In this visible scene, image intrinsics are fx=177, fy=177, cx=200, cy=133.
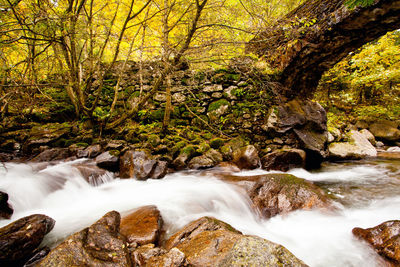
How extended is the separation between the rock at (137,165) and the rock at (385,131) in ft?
37.2

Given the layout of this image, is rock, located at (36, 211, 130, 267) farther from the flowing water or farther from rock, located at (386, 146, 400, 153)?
rock, located at (386, 146, 400, 153)

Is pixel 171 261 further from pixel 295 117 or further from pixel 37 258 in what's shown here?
pixel 295 117

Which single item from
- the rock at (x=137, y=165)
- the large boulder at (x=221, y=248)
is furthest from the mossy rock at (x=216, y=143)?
the large boulder at (x=221, y=248)

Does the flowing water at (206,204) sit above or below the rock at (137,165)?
below

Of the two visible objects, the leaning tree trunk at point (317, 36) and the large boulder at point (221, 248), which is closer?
the large boulder at point (221, 248)

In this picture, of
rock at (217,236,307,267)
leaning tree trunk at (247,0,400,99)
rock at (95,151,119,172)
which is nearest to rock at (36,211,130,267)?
rock at (217,236,307,267)

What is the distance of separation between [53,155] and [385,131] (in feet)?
46.6

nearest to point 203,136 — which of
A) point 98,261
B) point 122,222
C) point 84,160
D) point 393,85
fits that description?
point 84,160

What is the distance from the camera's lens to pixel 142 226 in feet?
7.86

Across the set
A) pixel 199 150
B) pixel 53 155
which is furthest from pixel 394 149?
pixel 53 155

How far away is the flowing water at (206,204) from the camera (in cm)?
243

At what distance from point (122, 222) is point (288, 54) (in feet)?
19.8

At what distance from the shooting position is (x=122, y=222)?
8.27 feet

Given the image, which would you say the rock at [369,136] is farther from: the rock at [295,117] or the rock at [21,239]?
the rock at [21,239]
